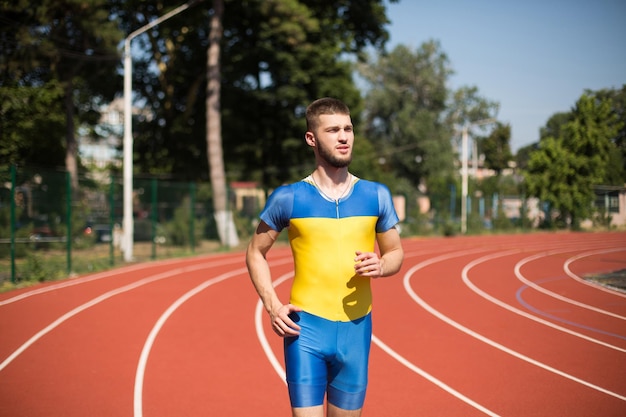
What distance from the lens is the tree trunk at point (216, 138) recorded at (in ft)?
80.2

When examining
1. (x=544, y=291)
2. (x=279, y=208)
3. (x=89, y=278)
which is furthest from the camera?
(x=89, y=278)

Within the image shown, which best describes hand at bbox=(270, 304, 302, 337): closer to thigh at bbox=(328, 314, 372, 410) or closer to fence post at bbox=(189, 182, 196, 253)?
thigh at bbox=(328, 314, 372, 410)

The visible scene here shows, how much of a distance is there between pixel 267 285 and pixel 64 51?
82.6 feet

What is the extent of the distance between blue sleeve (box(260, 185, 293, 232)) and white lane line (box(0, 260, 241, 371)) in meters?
5.45

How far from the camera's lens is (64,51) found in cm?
2511

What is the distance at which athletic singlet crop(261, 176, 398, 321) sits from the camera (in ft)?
9.79

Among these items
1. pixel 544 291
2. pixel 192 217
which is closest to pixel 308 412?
pixel 544 291

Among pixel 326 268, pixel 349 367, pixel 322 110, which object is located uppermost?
pixel 322 110

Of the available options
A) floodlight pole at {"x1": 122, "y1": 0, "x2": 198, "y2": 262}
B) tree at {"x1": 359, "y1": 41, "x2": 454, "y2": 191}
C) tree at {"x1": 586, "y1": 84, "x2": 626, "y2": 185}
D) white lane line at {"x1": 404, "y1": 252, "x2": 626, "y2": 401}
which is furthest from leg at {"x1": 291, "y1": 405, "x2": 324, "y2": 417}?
tree at {"x1": 359, "y1": 41, "x2": 454, "y2": 191}

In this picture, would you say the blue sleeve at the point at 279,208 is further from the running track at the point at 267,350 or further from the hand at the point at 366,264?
the running track at the point at 267,350

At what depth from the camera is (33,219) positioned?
15711mm

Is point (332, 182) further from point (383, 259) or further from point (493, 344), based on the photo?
point (493, 344)

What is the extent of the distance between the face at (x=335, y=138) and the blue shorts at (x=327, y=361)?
0.77m

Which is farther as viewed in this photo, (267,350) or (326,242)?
(267,350)
